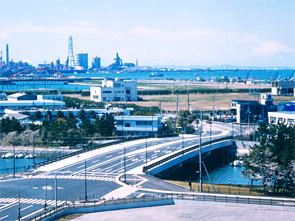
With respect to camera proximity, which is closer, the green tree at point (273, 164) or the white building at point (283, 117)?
the green tree at point (273, 164)

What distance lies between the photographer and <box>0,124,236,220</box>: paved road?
15867mm

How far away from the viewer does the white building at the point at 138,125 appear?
33.7 metres

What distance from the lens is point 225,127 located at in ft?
123

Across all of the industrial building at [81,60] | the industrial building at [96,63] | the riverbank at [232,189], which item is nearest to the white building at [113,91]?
the riverbank at [232,189]

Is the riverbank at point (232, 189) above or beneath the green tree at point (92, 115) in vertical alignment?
beneath

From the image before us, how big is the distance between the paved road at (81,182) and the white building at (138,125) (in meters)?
7.03

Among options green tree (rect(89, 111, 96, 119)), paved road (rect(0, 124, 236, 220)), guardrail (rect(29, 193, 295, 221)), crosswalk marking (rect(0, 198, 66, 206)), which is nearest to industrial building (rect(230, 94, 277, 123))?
green tree (rect(89, 111, 96, 119))

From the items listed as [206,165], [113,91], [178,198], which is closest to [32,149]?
[206,165]

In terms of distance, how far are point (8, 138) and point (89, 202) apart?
18000 millimetres

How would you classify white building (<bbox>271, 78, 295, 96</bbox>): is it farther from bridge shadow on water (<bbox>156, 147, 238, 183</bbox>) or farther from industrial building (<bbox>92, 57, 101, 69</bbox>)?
industrial building (<bbox>92, 57, 101, 69</bbox>)

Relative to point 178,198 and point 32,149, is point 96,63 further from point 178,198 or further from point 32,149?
point 178,198

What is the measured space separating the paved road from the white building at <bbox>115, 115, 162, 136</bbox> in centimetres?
703

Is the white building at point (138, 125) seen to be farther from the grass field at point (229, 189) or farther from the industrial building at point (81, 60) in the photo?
the industrial building at point (81, 60)

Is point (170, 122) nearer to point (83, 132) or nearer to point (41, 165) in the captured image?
point (83, 132)
